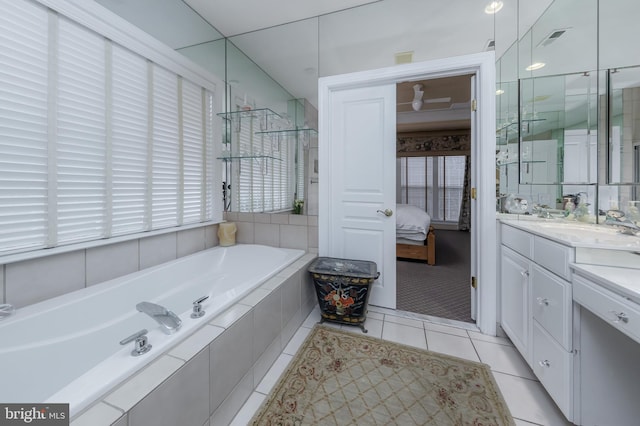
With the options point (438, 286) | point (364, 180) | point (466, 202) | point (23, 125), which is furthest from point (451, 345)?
point (466, 202)

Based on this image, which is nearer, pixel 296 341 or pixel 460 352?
pixel 460 352

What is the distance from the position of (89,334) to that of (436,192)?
7.19m

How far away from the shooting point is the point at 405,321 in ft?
7.18

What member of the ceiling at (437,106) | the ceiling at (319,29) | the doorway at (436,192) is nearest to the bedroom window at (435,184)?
the doorway at (436,192)

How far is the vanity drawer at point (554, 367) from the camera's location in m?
1.14

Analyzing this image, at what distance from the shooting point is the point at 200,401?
40.1 inches

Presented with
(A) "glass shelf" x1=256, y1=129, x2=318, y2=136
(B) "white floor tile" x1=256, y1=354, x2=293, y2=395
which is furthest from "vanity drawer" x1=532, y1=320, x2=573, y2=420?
(A) "glass shelf" x1=256, y1=129, x2=318, y2=136

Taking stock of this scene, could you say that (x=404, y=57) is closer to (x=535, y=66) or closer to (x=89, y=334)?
(x=535, y=66)

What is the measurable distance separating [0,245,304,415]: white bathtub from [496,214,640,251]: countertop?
64.6 inches

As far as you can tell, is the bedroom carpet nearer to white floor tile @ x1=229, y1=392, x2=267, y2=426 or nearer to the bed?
the bed

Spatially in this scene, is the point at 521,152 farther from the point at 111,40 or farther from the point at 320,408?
the point at 111,40

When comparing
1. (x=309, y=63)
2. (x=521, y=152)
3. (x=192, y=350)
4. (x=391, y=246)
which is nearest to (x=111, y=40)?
(x=309, y=63)

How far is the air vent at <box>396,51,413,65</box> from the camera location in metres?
2.24

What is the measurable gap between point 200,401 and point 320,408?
23.5 inches
